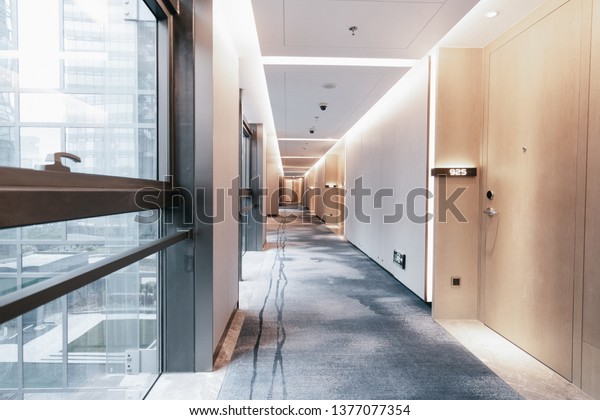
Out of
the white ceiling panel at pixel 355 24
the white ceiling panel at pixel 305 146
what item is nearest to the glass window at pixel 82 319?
the white ceiling panel at pixel 355 24

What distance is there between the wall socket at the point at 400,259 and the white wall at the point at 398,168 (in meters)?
0.07

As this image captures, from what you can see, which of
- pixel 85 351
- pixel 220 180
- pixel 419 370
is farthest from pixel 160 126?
pixel 419 370

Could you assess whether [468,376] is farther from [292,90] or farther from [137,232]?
[292,90]

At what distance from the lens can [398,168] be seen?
4465mm

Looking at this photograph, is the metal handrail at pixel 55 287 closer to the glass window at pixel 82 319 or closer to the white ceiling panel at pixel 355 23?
the glass window at pixel 82 319

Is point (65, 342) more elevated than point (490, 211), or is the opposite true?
point (490, 211)

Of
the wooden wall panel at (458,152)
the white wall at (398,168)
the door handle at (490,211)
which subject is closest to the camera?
the door handle at (490,211)

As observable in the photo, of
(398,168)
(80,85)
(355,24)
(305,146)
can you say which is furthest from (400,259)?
(305,146)

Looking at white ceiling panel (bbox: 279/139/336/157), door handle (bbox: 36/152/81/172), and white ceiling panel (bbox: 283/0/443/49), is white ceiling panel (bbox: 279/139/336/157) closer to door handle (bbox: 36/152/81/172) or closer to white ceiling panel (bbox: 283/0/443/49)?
white ceiling panel (bbox: 283/0/443/49)

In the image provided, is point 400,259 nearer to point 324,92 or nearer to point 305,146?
point 324,92

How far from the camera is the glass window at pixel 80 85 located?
105cm

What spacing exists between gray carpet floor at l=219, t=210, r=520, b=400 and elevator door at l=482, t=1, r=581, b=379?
54 centimetres

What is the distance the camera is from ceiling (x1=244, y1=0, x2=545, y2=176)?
2426 mm

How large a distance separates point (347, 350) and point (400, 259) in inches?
83.1
